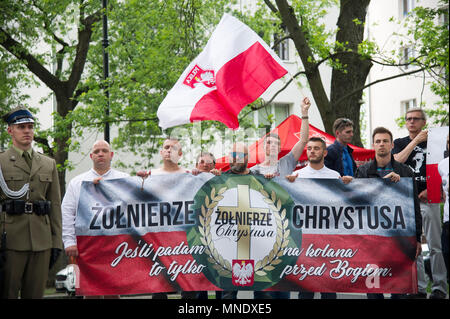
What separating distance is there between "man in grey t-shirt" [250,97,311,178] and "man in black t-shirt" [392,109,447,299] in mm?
1331

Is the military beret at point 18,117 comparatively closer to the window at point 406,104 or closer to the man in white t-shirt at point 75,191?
the man in white t-shirt at point 75,191

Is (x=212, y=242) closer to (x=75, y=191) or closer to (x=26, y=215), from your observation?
(x=75, y=191)

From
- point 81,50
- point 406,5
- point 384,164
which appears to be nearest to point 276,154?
point 384,164

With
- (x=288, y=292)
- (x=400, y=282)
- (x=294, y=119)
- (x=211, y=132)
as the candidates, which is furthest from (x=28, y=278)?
(x=211, y=132)

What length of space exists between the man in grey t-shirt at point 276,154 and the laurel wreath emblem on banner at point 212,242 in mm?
519

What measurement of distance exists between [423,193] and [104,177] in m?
3.94

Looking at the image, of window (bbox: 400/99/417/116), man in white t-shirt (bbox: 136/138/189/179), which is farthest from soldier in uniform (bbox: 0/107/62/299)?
window (bbox: 400/99/417/116)

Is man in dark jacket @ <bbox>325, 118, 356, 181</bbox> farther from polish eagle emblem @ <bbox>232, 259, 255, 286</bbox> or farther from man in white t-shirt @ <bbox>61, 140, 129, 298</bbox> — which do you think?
man in white t-shirt @ <bbox>61, 140, 129, 298</bbox>

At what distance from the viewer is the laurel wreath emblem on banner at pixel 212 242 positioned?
7.44 m

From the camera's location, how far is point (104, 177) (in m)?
8.00

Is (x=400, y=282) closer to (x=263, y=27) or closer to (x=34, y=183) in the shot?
(x=34, y=183)

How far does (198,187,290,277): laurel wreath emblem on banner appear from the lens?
7.44 m

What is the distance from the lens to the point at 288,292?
7.60 m

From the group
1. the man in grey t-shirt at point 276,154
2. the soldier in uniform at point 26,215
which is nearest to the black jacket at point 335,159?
the man in grey t-shirt at point 276,154
